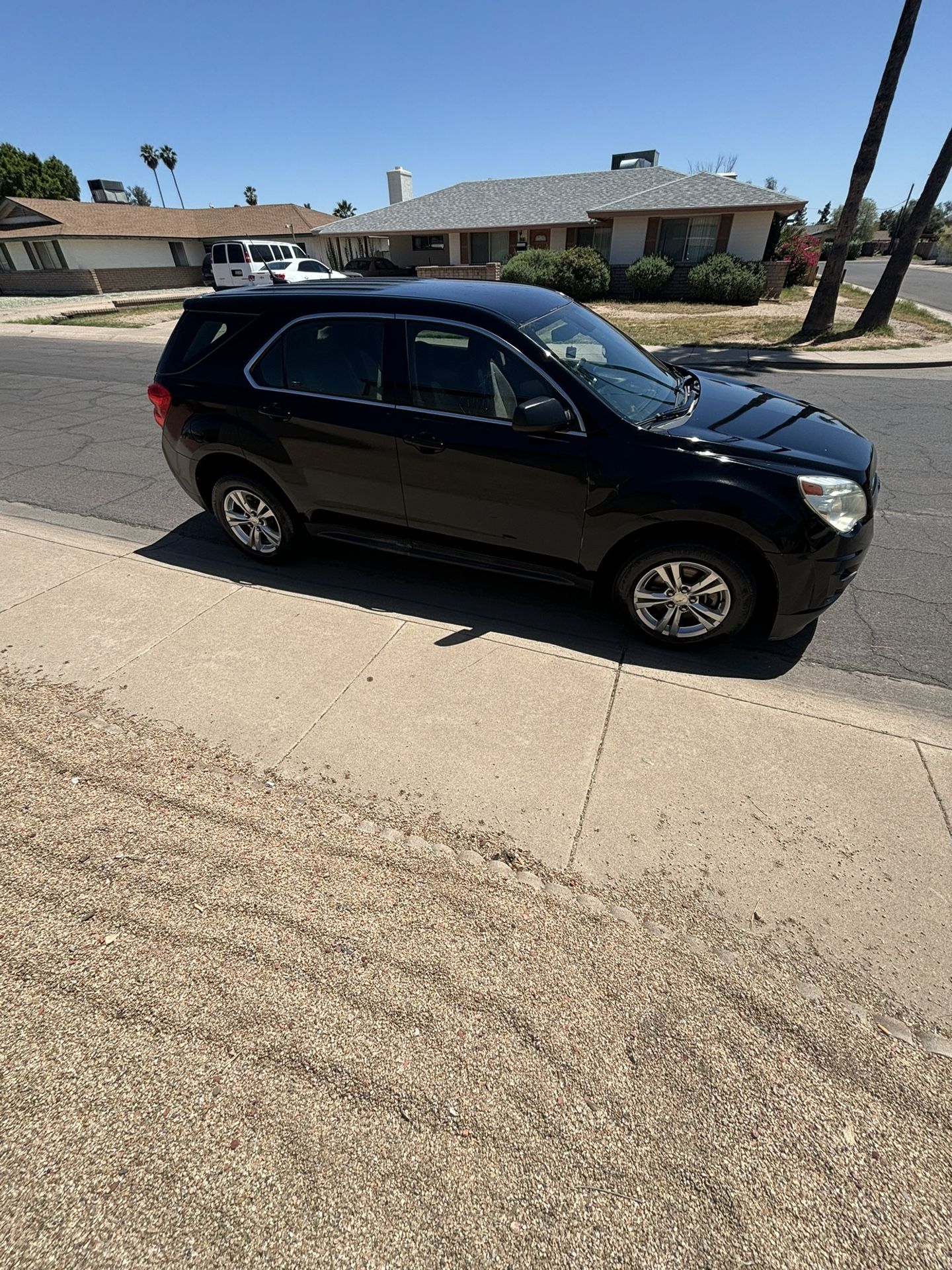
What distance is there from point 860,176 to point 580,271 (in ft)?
37.0

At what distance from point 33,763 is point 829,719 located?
4.02 metres

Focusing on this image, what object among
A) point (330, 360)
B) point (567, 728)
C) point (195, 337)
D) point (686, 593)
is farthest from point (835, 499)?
point (195, 337)

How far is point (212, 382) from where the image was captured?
4316 mm

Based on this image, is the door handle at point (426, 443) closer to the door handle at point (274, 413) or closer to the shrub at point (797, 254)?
the door handle at point (274, 413)

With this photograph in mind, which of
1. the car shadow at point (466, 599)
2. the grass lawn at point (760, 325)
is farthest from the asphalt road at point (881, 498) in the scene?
the grass lawn at point (760, 325)

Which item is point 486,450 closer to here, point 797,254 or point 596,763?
point 596,763

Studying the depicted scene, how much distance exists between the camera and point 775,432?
354 centimetres

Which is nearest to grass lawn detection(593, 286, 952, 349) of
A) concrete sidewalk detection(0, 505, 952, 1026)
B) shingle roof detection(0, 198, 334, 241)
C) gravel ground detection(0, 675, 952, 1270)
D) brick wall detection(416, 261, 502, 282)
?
brick wall detection(416, 261, 502, 282)

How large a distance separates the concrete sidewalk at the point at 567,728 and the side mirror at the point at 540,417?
129 centimetres

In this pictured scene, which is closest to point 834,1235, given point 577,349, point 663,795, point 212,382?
point 663,795

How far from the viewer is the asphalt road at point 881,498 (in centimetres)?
400

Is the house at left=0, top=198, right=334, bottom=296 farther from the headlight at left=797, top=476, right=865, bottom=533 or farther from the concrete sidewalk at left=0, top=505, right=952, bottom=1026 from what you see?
the headlight at left=797, top=476, right=865, bottom=533

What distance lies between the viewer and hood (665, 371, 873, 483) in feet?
10.8

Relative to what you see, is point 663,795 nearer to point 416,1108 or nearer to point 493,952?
point 493,952
